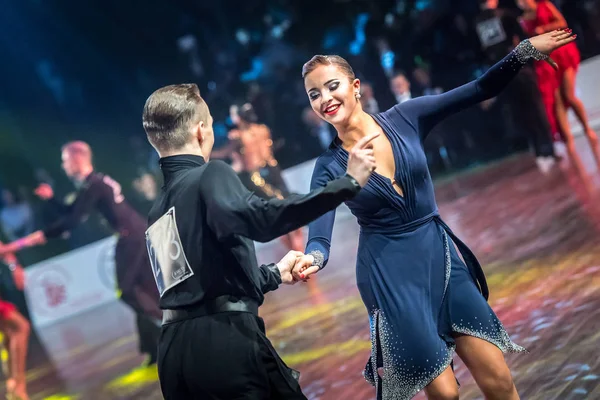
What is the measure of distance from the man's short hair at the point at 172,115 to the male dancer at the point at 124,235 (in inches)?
176

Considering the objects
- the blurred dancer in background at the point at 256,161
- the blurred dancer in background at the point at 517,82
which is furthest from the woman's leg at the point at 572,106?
the blurred dancer in background at the point at 256,161

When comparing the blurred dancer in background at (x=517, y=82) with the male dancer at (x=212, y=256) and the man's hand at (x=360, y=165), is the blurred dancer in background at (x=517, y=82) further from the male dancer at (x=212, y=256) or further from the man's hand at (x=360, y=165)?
the male dancer at (x=212, y=256)

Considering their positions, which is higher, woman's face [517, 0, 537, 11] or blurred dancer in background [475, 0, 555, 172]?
woman's face [517, 0, 537, 11]

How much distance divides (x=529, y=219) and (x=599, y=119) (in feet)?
14.1

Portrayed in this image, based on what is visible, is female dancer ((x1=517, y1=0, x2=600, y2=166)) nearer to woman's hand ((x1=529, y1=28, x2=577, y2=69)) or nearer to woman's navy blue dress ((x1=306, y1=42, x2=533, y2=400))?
woman's hand ((x1=529, y1=28, x2=577, y2=69))

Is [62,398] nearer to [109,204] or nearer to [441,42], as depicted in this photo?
[109,204]

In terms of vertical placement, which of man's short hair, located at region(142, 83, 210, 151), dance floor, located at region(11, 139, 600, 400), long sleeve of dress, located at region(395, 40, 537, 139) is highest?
man's short hair, located at region(142, 83, 210, 151)

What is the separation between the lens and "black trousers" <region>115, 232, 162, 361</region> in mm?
6488

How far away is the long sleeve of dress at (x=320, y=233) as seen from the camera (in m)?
2.63

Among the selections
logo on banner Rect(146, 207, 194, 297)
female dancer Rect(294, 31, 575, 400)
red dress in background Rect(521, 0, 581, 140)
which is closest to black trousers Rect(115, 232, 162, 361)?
female dancer Rect(294, 31, 575, 400)

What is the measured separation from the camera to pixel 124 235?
6.53m

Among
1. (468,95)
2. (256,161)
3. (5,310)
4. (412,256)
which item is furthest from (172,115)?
(256,161)

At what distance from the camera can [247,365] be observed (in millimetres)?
2059

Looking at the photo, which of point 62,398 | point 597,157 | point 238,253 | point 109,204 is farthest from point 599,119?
point 238,253
